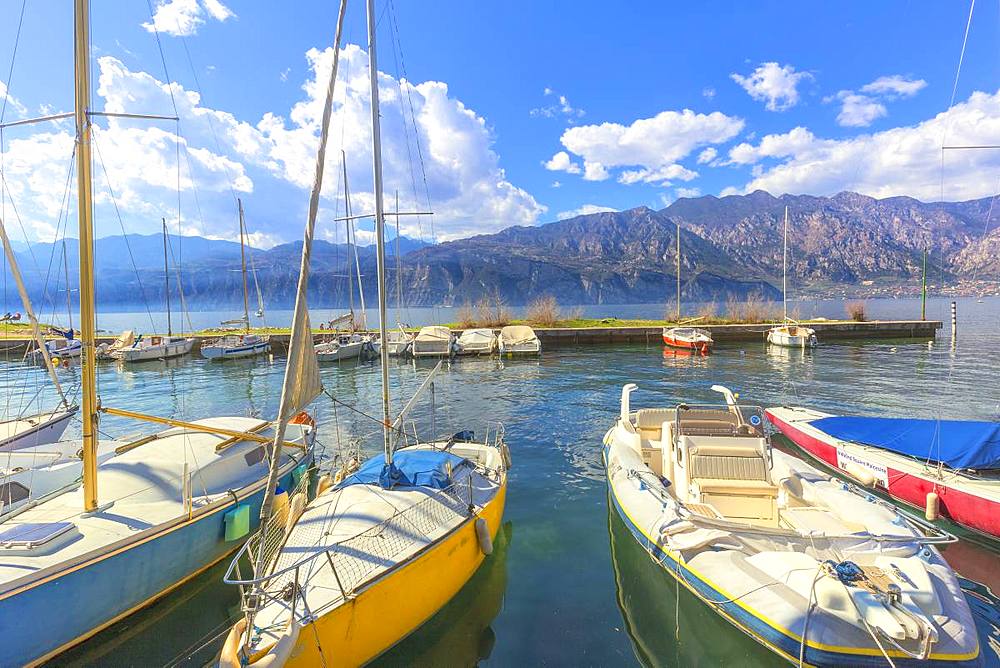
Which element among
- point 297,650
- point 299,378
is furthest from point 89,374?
point 297,650

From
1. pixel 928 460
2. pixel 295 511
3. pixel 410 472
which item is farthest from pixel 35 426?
pixel 928 460

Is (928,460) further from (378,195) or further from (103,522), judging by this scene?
(103,522)

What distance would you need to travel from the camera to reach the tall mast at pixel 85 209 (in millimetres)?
5855

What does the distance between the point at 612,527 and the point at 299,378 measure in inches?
241

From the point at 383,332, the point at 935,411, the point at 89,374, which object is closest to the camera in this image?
the point at 89,374

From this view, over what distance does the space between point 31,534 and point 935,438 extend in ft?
48.0

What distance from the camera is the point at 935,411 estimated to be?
1598cm

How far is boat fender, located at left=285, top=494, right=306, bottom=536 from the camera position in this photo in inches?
229

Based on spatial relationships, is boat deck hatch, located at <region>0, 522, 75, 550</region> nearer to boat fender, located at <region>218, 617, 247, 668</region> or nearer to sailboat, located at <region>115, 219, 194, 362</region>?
boat fender, located at <region>218, 617, 247, 668</region>

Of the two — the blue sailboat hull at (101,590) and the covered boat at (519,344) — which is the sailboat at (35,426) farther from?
the covered boat at (519,344)

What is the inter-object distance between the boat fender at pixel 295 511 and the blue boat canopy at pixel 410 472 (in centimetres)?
62

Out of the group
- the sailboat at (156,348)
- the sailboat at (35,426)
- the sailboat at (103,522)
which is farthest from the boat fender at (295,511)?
the sailboat at (156,348)

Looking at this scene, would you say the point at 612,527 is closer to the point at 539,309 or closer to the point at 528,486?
the point at 528,486

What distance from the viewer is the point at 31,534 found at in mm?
5270
